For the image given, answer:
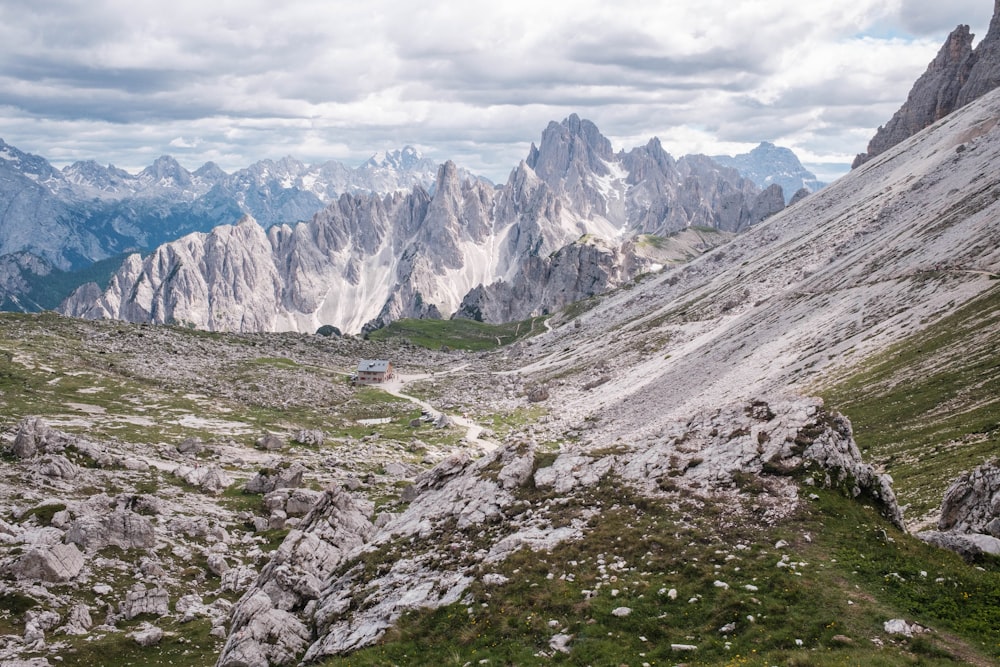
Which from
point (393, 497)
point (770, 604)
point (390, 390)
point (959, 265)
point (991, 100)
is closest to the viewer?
point (770, 604)

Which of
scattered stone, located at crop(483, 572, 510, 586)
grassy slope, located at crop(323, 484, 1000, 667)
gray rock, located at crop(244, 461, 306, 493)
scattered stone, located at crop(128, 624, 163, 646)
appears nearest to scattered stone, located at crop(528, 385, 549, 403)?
gray rock, located at crop(244, 461, 306, 493)

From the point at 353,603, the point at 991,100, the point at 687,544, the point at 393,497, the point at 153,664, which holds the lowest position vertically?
the point at 393,497

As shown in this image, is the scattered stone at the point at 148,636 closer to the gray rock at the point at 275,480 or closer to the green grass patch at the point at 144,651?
the green grass patch at the point at 144,651

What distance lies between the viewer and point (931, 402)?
47094 millimetres

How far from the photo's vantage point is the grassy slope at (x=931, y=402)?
36.4m

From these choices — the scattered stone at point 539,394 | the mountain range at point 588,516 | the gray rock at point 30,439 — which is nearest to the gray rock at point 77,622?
the mountain range at point 588,516

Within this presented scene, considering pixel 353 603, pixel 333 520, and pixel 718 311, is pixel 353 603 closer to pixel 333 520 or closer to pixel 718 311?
pixel 333 520

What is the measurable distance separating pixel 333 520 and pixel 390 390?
96.0 metres

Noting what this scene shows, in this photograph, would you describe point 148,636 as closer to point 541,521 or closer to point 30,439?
point 541,521

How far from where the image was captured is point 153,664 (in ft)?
95.4

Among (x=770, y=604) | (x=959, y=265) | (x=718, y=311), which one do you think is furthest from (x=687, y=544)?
(x=718, y=311)

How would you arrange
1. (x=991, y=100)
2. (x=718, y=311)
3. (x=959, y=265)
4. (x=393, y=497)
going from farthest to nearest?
(x=991, y=100) → (x=718, y=311) → (x=959, y=265) → (x=393, y=497)

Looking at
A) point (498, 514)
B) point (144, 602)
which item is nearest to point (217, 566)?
point (144, 602)

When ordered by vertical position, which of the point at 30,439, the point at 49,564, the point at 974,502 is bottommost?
the point at 49,564
